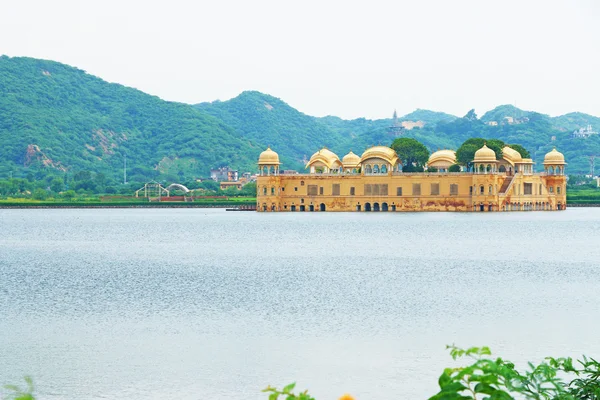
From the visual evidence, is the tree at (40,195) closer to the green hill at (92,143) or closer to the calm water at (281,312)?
the green hill at (92,143)

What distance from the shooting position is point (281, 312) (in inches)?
1024

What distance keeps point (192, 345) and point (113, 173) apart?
15708 centimetres

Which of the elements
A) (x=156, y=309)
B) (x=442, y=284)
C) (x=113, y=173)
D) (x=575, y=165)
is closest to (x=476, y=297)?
(x=442, y=284)

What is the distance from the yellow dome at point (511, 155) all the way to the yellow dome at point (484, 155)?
6140mm

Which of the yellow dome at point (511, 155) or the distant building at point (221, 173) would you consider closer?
the yellow dome at point (511, 155)

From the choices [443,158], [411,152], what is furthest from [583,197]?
[411,152]

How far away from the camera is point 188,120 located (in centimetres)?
19962

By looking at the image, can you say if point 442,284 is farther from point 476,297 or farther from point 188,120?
point 188,120

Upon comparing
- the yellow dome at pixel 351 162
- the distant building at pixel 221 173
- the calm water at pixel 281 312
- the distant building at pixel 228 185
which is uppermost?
the yellow dome at pixel 351 162

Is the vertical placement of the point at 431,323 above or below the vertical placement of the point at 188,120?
below

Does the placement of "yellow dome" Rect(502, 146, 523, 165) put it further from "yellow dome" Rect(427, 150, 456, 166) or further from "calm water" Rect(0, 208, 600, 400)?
"calm water" Rect(0, 208, 600, 400)

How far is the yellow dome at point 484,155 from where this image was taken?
8594cm

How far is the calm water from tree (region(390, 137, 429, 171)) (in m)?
43.2

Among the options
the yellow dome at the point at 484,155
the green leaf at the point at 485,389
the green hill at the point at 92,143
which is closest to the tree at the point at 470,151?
the yellow dome at the point at 484,155
